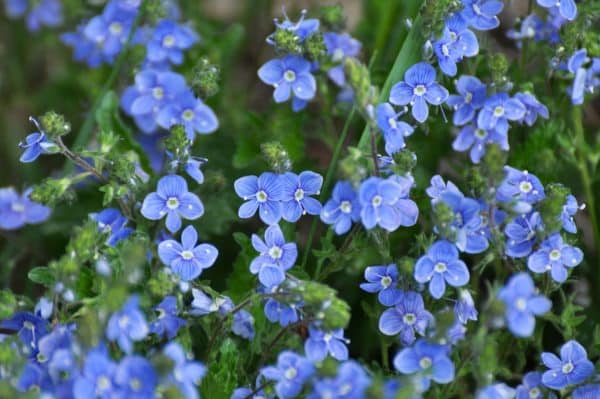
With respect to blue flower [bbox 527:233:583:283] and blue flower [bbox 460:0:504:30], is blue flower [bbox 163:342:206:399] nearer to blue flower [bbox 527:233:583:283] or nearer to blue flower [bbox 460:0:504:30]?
blue flower [bbox 527:233:583:283]

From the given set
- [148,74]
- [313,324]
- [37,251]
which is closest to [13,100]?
[37,251]

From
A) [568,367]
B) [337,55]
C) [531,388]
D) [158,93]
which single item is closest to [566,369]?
[568,367]

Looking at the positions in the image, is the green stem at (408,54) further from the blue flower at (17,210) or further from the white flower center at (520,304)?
the blue flower at (17,210)

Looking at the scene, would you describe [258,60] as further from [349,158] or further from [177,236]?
[349,158]

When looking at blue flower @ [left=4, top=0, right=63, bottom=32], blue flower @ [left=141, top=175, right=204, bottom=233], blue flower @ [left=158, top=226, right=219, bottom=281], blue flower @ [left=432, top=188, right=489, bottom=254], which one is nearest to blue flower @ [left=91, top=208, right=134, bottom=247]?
blue flower @ [left=141, top=175, right=204, bottom=233]

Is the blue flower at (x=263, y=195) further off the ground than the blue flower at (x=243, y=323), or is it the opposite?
the blue flower at (x=263, y=195)

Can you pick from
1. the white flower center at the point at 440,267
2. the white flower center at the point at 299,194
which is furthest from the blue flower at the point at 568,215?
the white flower center at the point at 299,194
